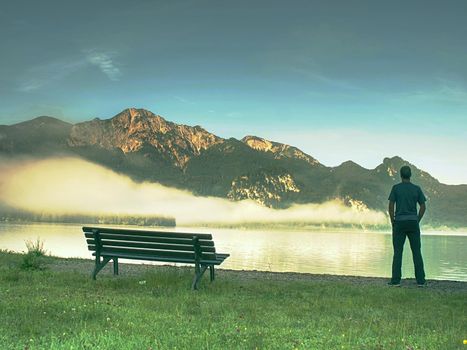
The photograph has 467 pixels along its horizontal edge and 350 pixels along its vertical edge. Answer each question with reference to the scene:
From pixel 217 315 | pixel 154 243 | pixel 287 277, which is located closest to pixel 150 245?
pixel 154 243

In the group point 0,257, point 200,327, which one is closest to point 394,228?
point 200,327

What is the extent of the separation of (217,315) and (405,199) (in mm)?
7900

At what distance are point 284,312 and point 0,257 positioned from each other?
44.1ft

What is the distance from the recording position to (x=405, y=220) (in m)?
16.3

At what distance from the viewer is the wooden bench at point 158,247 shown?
1431 cm

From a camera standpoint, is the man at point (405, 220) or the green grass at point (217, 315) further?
the man at point (405, 220)

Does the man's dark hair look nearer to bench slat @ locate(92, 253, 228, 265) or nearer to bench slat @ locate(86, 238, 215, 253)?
bench slat @ locate(92, 253, 228, 265)

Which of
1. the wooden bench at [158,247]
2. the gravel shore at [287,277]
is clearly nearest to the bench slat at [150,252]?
the wooden bench at [158,247]

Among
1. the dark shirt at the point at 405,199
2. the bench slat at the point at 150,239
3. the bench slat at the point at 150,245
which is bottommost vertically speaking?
the bench slat at the point at 150,245

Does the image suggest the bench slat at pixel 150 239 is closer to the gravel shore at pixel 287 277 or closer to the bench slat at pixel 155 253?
the bench slat at pixel 155 253

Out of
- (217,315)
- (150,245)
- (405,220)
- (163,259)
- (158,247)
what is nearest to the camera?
(217,315)

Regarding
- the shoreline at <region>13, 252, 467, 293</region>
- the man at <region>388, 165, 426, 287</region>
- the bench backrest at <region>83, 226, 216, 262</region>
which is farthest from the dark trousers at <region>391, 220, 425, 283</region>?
the bench backrest at <region>83, 226, 216, 262</region>

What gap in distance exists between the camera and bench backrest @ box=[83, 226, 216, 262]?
14.4 meters

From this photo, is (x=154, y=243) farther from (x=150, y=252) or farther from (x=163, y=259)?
(x=163, y=259)
